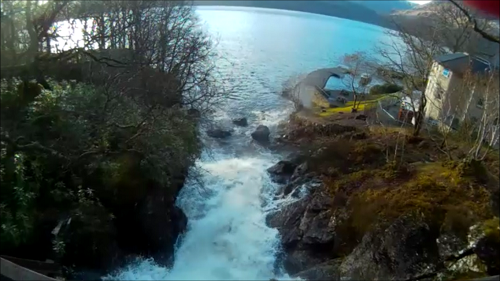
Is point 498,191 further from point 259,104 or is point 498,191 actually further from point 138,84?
point 259,104

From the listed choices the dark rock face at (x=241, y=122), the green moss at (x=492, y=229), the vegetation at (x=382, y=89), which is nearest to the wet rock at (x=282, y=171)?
the dark rock face at (x=241, y=122)

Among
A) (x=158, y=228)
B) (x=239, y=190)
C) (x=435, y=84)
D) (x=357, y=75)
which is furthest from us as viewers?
(x=357, y=75)

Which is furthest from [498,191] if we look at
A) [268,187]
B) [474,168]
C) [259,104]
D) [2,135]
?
[259,104]

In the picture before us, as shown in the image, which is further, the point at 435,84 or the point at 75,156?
the point at 435,84

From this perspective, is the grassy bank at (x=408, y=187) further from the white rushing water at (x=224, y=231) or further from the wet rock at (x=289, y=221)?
the white rushing water at (x=224, y=231)

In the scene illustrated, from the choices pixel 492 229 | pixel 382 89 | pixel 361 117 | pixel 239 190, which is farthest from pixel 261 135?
pixel 492 229

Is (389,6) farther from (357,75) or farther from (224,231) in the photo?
(224,231)

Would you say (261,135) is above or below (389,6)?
below
